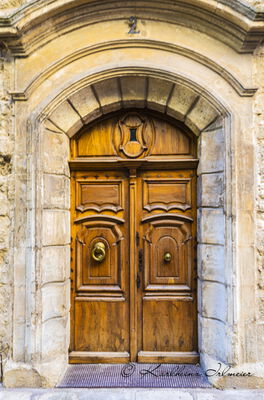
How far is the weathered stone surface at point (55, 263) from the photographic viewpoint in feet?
10.1

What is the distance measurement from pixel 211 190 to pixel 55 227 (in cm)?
169

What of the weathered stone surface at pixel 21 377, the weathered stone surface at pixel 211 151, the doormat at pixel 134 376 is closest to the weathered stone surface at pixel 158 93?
the weathered stone surface at pixel 211 151

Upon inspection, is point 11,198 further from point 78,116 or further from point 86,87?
point 86,87

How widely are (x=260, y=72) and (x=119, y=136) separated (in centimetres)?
161

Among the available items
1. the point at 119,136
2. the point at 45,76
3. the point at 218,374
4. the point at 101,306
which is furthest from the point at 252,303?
the point at 45,76

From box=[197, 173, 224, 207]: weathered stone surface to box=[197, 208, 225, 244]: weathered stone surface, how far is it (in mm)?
73

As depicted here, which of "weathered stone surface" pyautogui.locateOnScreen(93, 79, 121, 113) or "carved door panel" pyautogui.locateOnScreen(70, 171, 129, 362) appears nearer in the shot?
"weathered stone surface" pyautogui.locateOnScreen(93, 79, 121, 113)

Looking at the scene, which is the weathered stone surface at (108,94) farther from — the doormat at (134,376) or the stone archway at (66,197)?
the doormat at (134,376)

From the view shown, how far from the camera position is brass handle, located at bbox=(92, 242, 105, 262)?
3.36 metres

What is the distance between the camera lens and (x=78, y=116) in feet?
10.7

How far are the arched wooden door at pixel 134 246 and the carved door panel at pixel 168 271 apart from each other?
11 mm

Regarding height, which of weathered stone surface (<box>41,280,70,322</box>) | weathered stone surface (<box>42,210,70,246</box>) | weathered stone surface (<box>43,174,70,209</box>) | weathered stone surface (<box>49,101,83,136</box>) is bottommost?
weathered stone surface (<box>41,280,70,322</box>)

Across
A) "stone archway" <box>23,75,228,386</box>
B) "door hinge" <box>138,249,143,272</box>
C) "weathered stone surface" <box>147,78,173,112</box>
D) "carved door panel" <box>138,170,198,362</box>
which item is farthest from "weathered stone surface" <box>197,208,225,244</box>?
"weathered stone surface" <box>147,78,173,112</box>

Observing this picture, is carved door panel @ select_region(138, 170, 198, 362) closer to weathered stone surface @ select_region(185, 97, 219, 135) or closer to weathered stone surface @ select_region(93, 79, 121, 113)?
weathered stone surface @ select_region(185, 97, 219, 135)
